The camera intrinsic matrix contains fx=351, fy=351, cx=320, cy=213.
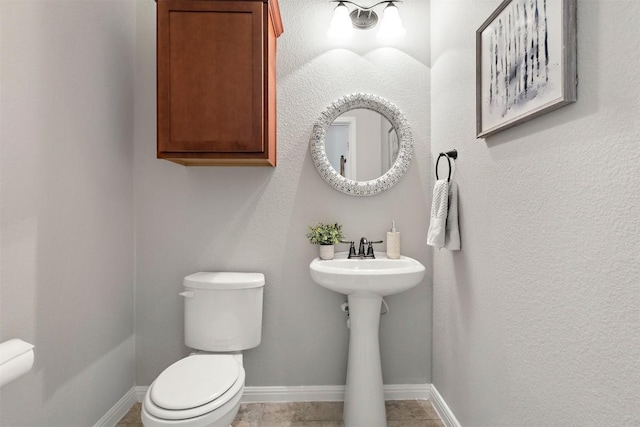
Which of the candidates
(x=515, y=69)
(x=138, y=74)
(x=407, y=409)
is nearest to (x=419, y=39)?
(x=515, y=69)

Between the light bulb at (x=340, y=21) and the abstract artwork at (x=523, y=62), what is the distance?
79 cm

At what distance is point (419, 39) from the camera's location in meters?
2.02

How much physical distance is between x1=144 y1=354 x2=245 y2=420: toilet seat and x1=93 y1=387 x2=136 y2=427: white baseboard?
58 cm

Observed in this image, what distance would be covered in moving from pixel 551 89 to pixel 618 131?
25 cm

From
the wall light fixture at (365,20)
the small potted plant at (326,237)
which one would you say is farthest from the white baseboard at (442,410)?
the wall light fixture at (365,20)

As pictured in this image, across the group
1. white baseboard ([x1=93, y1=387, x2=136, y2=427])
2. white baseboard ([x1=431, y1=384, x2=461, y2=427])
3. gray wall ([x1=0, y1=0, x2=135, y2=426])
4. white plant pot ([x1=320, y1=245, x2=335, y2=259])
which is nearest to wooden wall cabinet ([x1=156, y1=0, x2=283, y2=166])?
gray wall ([x1=0, y1=0, x2=135, y2=426])

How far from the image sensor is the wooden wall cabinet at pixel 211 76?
1.59 m

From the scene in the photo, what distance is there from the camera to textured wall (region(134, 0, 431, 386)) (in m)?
1.98

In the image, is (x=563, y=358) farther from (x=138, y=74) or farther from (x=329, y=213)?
(x=138, y=74)

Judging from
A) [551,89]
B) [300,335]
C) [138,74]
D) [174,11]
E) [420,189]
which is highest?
[174,11]

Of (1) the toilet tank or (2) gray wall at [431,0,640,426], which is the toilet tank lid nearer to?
(1) the toilet tank

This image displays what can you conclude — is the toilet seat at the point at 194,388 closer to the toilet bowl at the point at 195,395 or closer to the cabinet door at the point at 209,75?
the toilet bowl at the point at 195,395

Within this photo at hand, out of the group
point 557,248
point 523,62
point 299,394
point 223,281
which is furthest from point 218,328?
point 523,62

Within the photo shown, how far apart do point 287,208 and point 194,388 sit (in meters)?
1.00
